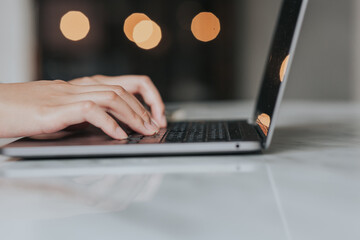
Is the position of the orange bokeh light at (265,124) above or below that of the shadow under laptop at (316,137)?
above

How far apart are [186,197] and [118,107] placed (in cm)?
31

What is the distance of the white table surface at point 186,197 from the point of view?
30cm

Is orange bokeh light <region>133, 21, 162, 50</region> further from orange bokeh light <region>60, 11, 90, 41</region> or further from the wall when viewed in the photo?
the wall

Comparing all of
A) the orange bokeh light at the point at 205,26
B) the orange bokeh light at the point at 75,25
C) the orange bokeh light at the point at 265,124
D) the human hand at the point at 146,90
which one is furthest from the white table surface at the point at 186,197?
the orange bokeh light at the point at 75,25

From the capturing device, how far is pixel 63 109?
2.08 ft

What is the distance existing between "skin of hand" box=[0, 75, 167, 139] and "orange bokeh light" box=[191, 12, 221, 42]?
117 inches

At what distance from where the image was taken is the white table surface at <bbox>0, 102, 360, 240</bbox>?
1.00ft

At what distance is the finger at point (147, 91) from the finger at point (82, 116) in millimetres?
295

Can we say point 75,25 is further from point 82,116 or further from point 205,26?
point 82,116

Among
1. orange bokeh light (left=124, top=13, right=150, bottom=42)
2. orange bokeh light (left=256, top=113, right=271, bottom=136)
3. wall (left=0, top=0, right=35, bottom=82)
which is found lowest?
wall (left=0, top=0, right=35, bottom=82)

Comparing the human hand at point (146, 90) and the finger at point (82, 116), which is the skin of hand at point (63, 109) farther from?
the human hand at point (146, 90)

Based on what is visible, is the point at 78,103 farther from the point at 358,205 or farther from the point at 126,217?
the point at 358,205

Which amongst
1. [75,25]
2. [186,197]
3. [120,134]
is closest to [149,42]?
[75,25]

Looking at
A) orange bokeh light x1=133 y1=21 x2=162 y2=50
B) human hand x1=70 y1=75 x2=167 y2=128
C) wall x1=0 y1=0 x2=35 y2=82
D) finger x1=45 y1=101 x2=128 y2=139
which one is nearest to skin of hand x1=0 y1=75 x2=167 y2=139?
finger x1=45 y1=101 x2=128 y2=139
